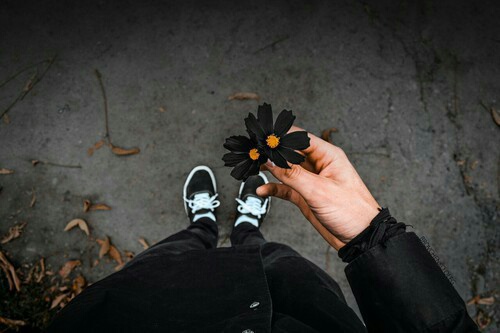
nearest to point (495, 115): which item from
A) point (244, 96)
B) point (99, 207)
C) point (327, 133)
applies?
point (327, 133)

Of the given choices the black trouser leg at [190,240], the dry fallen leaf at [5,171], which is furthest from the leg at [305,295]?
the dry fallen leaf at [5,171]

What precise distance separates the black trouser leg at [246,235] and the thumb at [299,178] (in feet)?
2.06

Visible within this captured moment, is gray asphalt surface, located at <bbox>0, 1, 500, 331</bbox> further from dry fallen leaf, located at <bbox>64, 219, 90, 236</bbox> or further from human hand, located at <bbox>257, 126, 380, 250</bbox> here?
human hand, located at <bbox>257, 126, 380, 250</bbox>

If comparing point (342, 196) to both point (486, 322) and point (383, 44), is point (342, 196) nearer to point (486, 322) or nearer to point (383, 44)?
point (383, 44)

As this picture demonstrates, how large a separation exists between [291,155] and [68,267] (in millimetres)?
1696

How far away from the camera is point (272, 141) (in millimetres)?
1076

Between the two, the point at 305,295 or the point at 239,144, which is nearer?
the point at 239,144

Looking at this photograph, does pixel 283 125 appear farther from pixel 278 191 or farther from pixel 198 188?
pixel 198 188

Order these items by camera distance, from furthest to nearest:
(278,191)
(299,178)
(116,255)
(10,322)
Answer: (116,255), (10,322), (278,191), (299,178)

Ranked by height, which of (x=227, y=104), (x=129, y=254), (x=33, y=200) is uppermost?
(x=227, y=104)

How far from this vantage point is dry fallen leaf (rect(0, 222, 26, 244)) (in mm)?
2098

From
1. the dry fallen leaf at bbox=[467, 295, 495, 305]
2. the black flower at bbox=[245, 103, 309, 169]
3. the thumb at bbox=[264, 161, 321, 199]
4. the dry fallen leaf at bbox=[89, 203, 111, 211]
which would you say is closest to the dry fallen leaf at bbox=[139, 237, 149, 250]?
the dry fallen leaf at bbox=[89, 203, 111, 211]

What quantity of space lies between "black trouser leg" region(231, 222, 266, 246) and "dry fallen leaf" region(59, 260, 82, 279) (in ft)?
3.18

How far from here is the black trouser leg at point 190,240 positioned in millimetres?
1517
